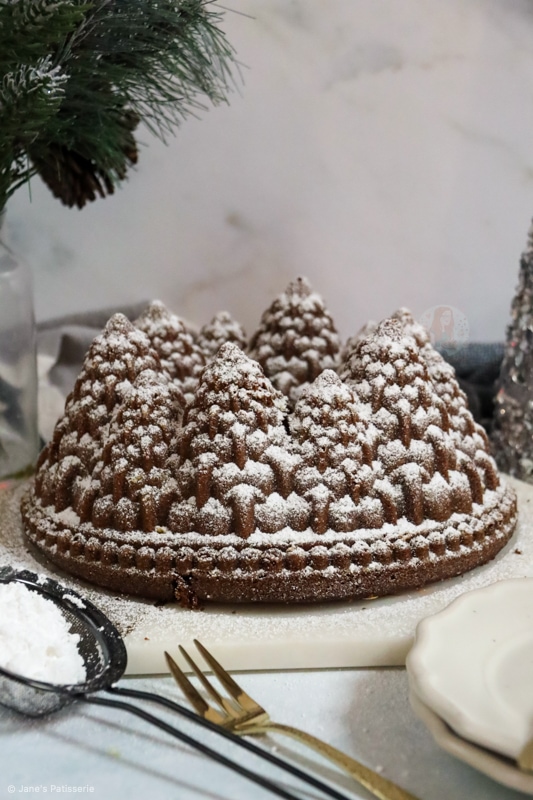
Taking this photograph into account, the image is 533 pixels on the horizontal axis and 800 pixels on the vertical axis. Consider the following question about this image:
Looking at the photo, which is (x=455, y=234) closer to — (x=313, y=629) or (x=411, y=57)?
(x=411, y=57)

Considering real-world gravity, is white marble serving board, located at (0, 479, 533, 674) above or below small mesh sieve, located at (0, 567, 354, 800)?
below

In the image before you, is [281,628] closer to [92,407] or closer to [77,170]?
[92,407]

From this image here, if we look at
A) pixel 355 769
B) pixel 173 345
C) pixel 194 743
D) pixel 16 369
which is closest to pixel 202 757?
pixel 194 743

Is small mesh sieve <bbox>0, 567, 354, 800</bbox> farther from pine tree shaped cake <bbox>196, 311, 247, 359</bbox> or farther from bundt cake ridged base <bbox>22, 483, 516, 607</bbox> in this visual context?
pine tree shaped cake <bbox>196, 311, 247, 359</bbox>

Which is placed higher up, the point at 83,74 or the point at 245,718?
the point at 83,74

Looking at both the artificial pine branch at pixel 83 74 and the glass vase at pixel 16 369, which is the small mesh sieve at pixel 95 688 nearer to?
the glass vase at pixel 16 369

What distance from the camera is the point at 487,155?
1674mm

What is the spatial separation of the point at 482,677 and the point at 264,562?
0.92ft

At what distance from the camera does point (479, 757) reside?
0.62 metres

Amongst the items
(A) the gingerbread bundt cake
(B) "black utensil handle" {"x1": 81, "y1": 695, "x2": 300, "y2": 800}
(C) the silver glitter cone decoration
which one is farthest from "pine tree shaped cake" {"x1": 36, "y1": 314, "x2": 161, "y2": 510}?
(C) the silver glitter cone decoration

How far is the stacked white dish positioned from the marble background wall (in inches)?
41.1

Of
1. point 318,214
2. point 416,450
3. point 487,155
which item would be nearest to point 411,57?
point 487,155

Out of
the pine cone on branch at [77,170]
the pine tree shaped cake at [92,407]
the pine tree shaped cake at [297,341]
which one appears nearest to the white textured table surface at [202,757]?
the pine tree shaped cake at [92,407]

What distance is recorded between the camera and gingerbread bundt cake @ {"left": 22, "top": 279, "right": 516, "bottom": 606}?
897 millimetres
